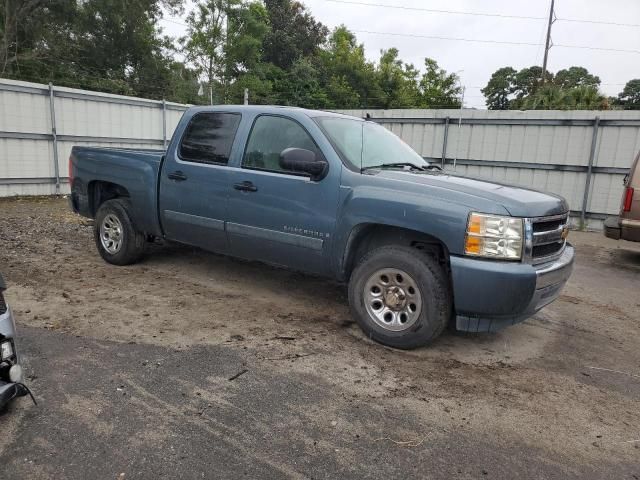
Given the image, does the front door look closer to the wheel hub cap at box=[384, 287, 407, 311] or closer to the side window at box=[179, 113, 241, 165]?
the side window at box=[179, 113, 241, 165]

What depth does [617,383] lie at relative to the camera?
11.9 feet

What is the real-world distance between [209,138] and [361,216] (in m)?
2.09

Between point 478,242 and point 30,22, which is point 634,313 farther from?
point 30,22

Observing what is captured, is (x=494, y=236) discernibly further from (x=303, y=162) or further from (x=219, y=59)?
(x=219, y=59)

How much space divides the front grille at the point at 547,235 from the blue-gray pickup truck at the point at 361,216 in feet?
0.05

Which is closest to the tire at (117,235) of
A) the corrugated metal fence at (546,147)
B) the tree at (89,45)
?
the corrugated metal fence at (546,147)

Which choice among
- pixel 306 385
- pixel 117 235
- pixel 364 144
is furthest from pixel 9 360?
pixel 117 235

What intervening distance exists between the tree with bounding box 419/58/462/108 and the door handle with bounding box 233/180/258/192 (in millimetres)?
38828

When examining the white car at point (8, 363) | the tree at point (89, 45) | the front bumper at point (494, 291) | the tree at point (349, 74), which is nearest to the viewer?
the white car at point (8, 363)

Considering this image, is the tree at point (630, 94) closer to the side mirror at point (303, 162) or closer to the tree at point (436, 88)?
the tree at point (436, 88)

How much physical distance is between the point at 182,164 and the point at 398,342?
2941mm

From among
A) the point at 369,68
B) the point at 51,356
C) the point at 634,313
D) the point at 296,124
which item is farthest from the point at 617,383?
the point at 369,68

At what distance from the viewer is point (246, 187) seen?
185 inches

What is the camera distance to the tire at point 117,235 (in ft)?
19.1
